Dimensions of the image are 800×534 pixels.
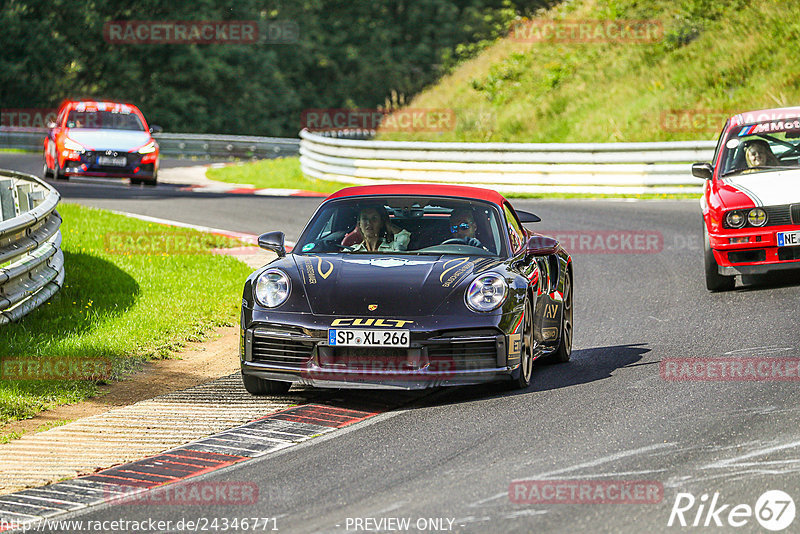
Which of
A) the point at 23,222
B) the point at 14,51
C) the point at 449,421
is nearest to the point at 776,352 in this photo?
the point at 449,421

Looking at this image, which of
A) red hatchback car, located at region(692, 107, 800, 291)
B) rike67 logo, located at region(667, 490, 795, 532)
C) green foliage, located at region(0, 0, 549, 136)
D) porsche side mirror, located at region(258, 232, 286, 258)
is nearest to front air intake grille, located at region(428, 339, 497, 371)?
porsche side mirror, located at region(258, 232, 286, 258)

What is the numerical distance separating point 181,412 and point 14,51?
39.7 metres

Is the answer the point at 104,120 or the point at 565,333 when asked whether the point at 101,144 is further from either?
the point at 565,333

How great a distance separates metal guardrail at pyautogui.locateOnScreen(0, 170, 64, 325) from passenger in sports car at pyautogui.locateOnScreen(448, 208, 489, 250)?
3.45 metres

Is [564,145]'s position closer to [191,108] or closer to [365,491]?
[365,491]

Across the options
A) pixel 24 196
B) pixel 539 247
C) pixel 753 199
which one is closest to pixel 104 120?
pixel 24 196

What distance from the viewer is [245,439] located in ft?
22.1

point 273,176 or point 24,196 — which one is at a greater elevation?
point 24,196

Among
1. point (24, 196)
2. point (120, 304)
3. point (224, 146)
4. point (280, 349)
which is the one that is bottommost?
point (120, 304)

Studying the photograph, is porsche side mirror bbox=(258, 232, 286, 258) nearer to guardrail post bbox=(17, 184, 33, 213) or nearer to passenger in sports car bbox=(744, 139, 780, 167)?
guardrail post bbox=(17, 184, 33, 213)

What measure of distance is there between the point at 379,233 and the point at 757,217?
4.38 m

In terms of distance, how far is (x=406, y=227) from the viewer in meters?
8.45

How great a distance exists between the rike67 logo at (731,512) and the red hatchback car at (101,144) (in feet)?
62.8

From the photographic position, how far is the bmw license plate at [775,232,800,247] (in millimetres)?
10938
